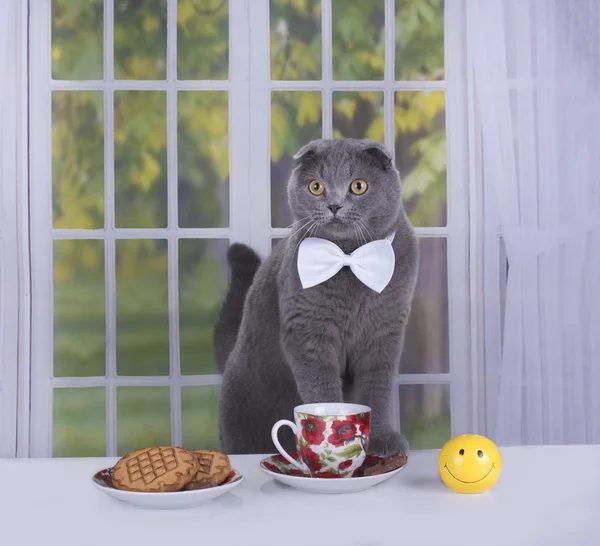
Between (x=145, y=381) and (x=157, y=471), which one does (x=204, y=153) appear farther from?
(x=157, y=471)

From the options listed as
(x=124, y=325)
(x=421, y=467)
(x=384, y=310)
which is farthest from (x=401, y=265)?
(x=124, y=325)

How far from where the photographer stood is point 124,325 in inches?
65.9

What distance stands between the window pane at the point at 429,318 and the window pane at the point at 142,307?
602 mm

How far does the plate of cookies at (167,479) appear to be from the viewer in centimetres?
75

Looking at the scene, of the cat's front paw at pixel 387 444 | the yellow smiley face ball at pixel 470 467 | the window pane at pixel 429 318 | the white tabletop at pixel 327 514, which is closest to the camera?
the white tabletop at pixel 327 514

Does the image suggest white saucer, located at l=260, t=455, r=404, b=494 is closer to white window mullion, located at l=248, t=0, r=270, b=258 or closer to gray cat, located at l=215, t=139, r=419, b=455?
gray cat, located at l=215, t=139, r=419, b=455

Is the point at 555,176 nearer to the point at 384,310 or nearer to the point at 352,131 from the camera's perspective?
the point at 352,131

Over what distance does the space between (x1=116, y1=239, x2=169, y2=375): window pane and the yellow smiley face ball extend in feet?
3.20

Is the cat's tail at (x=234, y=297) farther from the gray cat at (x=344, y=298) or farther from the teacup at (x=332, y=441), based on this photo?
the teacup at (x=332, y=441)

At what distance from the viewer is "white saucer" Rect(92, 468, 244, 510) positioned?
2.45 feet

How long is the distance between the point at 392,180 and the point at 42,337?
0.97m

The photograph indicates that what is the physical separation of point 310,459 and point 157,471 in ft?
0.60

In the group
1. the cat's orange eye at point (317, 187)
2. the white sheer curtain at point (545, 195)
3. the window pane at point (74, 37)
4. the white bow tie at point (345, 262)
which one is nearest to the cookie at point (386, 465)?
the white bow tie at point (345, 262)

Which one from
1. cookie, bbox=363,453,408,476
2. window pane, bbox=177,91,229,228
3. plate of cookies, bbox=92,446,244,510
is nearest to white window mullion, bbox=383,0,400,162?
window pane, bbox=177,91,229,228
